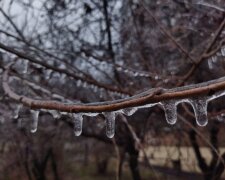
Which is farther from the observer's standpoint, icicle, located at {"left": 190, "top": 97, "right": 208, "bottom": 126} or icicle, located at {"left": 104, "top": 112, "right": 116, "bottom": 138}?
icicle, located at {"left": 104, "top": 112, "right": 116, "bottom": 138}

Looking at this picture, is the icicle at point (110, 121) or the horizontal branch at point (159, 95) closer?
the horizontal branch at point (159, 95)

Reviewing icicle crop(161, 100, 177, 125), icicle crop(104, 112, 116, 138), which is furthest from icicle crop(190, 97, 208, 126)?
icicle crop(104, 112, 116, 138)

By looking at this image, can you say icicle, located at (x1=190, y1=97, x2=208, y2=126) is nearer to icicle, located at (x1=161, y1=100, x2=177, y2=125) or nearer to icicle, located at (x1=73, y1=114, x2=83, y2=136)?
icicle, located at (x1=161, y1=100, x2=177, y2=125)

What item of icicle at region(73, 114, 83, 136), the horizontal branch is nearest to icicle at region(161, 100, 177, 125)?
the horizontal branch

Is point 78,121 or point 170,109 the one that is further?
point 78,121

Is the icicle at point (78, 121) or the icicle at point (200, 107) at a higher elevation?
the icicle at point (78, 121)

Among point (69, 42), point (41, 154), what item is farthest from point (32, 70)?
point (41, 154)

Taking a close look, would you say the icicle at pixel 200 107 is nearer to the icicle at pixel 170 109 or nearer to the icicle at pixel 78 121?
the icicle at pixel 170 109

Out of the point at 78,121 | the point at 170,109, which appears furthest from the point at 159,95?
the point at 78,121

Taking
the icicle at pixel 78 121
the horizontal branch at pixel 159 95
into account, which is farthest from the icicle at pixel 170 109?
the icicle at pixel 78 121

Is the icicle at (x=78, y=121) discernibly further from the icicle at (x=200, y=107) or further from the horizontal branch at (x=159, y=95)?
the icicle at (x=200, y=107)

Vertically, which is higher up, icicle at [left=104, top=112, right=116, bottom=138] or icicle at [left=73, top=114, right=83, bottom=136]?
icicle at [left=73, top=114, right=83, bottom=136]

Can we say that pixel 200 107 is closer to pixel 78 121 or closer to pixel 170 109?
pixel 170 109
